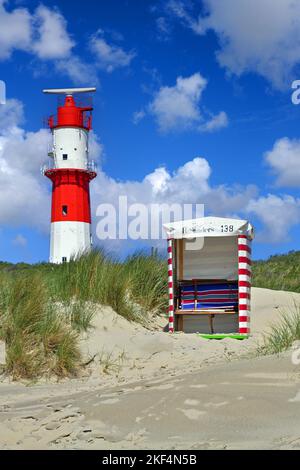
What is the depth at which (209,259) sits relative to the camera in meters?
13.8

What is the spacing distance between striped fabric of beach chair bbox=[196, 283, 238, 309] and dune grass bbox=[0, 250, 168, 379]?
0.84m

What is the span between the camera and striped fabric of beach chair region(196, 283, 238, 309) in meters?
13.3

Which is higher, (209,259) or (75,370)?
(209,259)

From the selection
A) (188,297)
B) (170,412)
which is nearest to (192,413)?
(170,412)

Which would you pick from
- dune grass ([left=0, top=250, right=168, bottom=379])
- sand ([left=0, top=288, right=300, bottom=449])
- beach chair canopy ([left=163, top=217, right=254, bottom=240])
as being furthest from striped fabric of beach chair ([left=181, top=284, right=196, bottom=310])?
sand ([left=0, top=288, right=300, bottom=449])

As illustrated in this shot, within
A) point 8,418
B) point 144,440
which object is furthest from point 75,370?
point 144,440

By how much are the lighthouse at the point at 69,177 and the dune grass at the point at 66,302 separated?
69.4 ft

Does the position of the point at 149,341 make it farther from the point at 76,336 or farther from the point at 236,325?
the point at 236,325

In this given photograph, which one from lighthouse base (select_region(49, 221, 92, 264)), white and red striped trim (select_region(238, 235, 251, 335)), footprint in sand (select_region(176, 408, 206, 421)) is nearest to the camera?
footprint in sand (select_region(176, 408, 206, 421))

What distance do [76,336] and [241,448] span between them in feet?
17.2

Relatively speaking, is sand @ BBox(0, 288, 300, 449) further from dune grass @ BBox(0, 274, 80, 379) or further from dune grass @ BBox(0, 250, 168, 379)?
dune grass @ BBox(0, 250, 168, 379)

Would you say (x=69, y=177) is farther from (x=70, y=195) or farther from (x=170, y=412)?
(x=170, y=412)

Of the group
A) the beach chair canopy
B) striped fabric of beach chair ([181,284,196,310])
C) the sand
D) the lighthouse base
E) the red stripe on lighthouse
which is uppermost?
the red stripe on lighthouse
